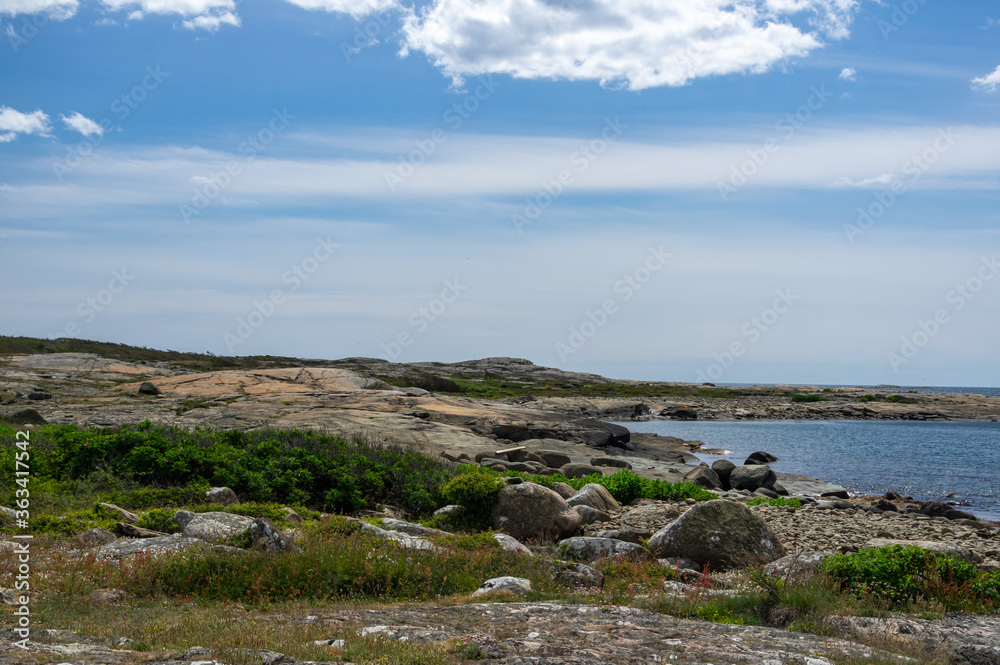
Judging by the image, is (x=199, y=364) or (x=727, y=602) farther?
(x=199, y=364)

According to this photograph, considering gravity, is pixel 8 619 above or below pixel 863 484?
above

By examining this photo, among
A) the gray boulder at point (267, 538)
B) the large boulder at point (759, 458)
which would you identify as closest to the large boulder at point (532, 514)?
the gray boulder at point (267, 538)

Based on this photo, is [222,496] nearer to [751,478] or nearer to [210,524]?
[210,524]

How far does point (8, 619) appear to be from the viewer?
670 centimetres

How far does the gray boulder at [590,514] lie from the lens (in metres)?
14.9

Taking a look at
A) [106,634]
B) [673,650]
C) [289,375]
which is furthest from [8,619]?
[289,375]

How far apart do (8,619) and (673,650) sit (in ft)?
20.5

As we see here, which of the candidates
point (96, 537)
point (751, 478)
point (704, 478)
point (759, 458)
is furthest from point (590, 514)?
point (759, 458)

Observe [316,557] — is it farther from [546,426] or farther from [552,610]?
[546,426]

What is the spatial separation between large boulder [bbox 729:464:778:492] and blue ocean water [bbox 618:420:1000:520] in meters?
5.98

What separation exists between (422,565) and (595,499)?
761cm

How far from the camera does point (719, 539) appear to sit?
1174 cm

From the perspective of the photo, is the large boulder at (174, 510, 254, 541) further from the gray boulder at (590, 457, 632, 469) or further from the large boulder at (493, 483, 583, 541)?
the gray boulder at (590, 457, 632, 469)

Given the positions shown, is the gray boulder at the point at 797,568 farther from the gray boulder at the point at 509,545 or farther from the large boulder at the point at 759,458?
the large boulder at the point at 759,458
